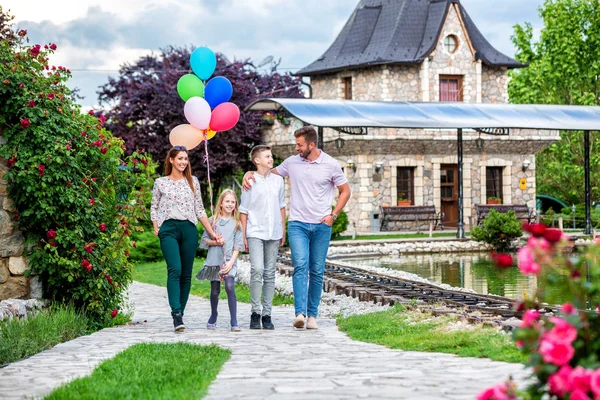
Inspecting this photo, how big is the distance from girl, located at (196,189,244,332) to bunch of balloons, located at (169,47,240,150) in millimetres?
2526

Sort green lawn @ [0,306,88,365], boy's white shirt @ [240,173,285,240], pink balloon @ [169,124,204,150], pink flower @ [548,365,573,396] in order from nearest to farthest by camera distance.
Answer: pink flower @ [548,365,573,396]
green lawn @ [0,306,88,365]
boy's white shirt @ [240,173,285,240]
pink balloon @ [169,124,204,150]

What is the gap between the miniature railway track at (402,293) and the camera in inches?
389

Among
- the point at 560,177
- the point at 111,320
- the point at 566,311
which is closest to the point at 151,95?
the point at 560,177

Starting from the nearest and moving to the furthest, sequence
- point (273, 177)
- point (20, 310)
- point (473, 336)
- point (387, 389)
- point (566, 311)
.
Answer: point (566, 311), point (387, 389), point (473, 336), point (20, 310), point (273, 177)

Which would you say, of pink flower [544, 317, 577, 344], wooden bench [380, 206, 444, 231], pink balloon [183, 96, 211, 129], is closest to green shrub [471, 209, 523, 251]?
wooden bench [380, 206, 444, 231]

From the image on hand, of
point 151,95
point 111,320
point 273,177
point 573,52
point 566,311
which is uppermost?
point 573,52

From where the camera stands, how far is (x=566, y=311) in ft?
11.4

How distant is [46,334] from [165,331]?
1294mm

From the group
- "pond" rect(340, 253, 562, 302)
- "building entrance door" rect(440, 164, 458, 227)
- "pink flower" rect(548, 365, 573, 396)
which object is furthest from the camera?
"building entrance door" rect(440, 164, 458, 227)

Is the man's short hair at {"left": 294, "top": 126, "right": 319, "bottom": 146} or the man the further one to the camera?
the man

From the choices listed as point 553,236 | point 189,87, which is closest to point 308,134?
point 189,87

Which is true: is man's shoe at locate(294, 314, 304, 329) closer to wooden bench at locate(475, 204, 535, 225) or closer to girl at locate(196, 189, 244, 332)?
girl at locate(196, 189, 244, 332)

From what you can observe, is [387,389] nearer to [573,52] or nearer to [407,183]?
[407,183]

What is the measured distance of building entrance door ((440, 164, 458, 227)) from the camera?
34.4m
